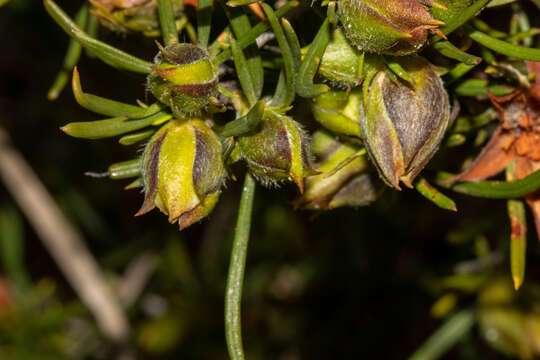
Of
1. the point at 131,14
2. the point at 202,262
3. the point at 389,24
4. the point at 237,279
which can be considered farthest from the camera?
the point at 202,262

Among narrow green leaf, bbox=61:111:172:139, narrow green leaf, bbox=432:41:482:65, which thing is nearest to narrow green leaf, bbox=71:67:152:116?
narrow green leaf, bbox=61:111:172:139

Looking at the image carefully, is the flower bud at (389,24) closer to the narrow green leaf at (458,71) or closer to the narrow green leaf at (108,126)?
the narrow green leaf at (458,71)

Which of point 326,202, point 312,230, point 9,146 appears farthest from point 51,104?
point 326,202

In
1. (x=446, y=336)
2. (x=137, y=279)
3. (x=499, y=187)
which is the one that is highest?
(x=499, y=187)

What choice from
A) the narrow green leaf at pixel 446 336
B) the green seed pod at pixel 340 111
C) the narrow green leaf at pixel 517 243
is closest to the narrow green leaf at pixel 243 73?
the green seed pod at pixel 340 111

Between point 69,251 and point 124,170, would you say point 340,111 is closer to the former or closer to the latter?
point 124,170

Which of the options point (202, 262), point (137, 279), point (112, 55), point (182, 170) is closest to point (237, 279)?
point (182, 170)
